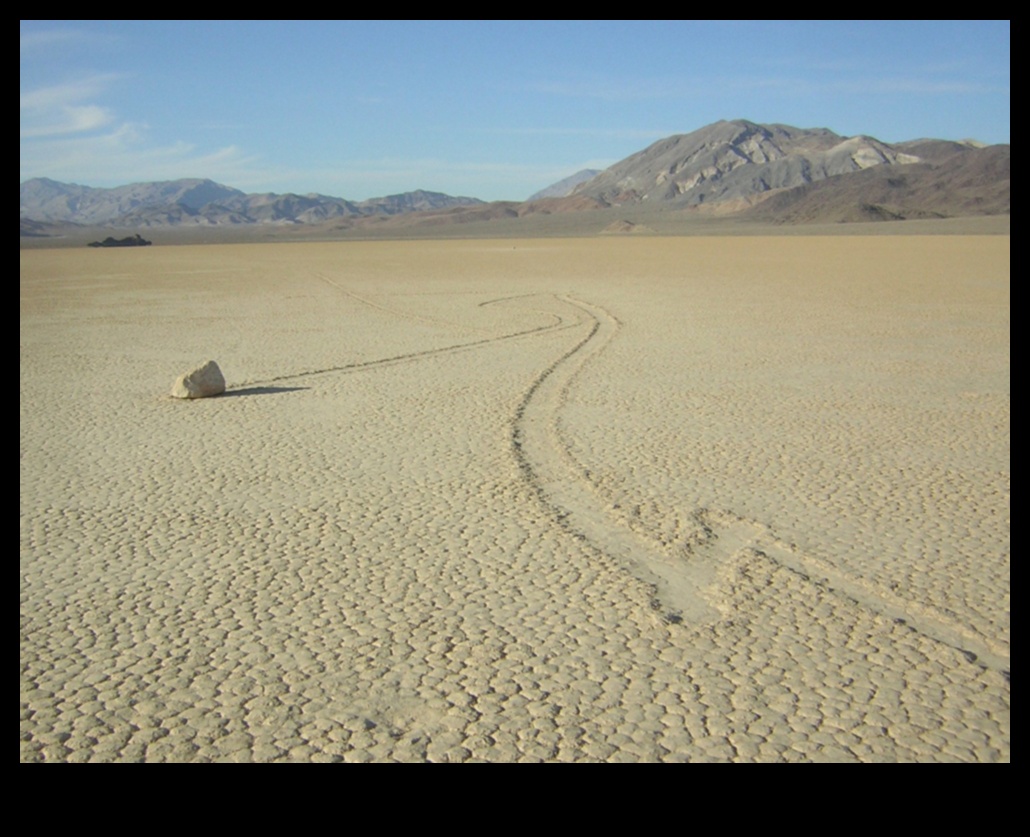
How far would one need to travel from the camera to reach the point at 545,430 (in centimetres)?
737

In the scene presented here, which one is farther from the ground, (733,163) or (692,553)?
(733,163)

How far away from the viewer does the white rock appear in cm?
857

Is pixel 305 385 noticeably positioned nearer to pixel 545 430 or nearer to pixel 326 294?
pixel 545 430

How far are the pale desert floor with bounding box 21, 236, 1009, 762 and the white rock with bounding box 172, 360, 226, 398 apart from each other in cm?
14

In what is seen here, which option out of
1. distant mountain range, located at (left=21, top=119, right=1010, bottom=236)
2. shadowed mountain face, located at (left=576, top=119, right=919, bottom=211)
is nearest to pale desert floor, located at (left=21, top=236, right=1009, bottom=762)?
distant mountain range, located at (left=21, top=119, right=1010, bottom=236)

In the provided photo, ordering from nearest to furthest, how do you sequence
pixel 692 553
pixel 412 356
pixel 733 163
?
pixel 692 553, pixel 412 356, pixel 733 163

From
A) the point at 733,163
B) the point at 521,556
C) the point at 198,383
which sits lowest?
the point at 521,556

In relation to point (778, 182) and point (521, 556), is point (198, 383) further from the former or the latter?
point (778, 182)

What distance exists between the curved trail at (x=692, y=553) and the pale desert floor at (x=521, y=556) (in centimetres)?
2

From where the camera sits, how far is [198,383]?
8.59m

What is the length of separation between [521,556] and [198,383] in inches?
184

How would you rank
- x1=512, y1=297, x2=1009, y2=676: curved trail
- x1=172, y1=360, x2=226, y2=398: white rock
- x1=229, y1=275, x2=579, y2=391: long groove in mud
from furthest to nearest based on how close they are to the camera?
1. x1=229, y1=275, x2=579, y2=391: long groove in mud
2. x1=172, y1=360, x2=226, y2=398: white rock
3. x1=512, y1=297, x2=1009, y2=676: curved trail

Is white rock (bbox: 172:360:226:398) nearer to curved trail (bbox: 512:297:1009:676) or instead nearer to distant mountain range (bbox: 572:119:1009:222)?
curved trail (bbox: 512:297:1009:676)

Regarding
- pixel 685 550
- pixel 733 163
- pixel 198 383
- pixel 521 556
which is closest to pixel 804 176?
pixel 733 163
